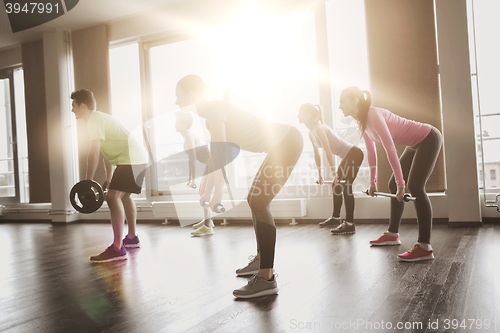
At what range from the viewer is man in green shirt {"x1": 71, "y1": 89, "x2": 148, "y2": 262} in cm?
284

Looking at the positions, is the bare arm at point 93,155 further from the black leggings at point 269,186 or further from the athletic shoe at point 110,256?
the black leggings at point 269,186

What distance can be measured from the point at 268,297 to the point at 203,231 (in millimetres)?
2291

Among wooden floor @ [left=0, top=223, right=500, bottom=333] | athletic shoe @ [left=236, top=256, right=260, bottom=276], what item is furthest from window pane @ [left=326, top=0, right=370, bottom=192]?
athletic shoe @ [left=236, top=256, right=260, bottom=276]

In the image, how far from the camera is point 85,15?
5477 millimetres

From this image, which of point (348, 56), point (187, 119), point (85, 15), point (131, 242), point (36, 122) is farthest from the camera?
point (36, 122)

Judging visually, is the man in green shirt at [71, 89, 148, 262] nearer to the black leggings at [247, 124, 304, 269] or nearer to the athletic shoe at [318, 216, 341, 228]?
the black leggings at [247, 124, 304, 269]

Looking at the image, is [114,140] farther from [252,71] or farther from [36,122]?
[36,122]

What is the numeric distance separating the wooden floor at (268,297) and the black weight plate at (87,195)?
43cm

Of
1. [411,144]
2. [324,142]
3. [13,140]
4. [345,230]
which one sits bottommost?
[345,230]

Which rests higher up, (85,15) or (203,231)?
(85,15)

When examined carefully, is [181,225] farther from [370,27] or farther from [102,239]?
[370,27]

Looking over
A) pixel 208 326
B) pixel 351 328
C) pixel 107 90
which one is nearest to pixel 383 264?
pixel 351 328

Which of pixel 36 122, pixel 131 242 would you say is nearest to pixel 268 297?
pixel 131 242

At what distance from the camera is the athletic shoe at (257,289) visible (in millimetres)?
1898
